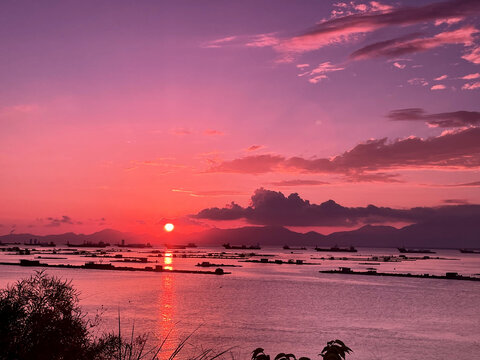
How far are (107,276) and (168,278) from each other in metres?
19.6

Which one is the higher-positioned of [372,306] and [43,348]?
[43,348]

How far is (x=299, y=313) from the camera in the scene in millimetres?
82000

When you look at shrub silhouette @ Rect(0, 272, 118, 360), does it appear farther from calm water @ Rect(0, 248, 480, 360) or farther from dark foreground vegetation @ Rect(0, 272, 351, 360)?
calm water @ Rect(0, 248, 480, 360)

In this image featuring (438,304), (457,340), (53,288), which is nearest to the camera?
(53,288)

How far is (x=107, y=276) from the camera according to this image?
470 feet

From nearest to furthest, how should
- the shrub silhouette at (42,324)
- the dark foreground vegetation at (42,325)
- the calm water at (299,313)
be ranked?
the dark foreground vegetation at (42,325) → the shrub silhouette at (42,324) → the calm water at (299,313)

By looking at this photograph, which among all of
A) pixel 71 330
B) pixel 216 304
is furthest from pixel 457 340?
pixel 71 330

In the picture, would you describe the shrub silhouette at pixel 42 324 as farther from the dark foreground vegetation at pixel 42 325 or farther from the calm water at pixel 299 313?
the calm water at pixel 299 313

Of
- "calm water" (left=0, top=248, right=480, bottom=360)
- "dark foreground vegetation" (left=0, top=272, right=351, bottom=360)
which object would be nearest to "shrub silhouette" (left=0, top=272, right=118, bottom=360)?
"dark foreground vegetation" (left=0, top=272, right=351, bottom=360)

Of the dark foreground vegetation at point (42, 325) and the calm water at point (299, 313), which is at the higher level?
the dark foreground vegetation at point (42, 325)

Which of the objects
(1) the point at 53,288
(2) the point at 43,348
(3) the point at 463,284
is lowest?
(3) the point at 463,284

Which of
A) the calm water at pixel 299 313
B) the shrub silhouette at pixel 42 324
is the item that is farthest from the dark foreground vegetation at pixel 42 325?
the calm water at pixel 299 313

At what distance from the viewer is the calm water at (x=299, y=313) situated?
58375 mm

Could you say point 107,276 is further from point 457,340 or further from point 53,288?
point 53,288
